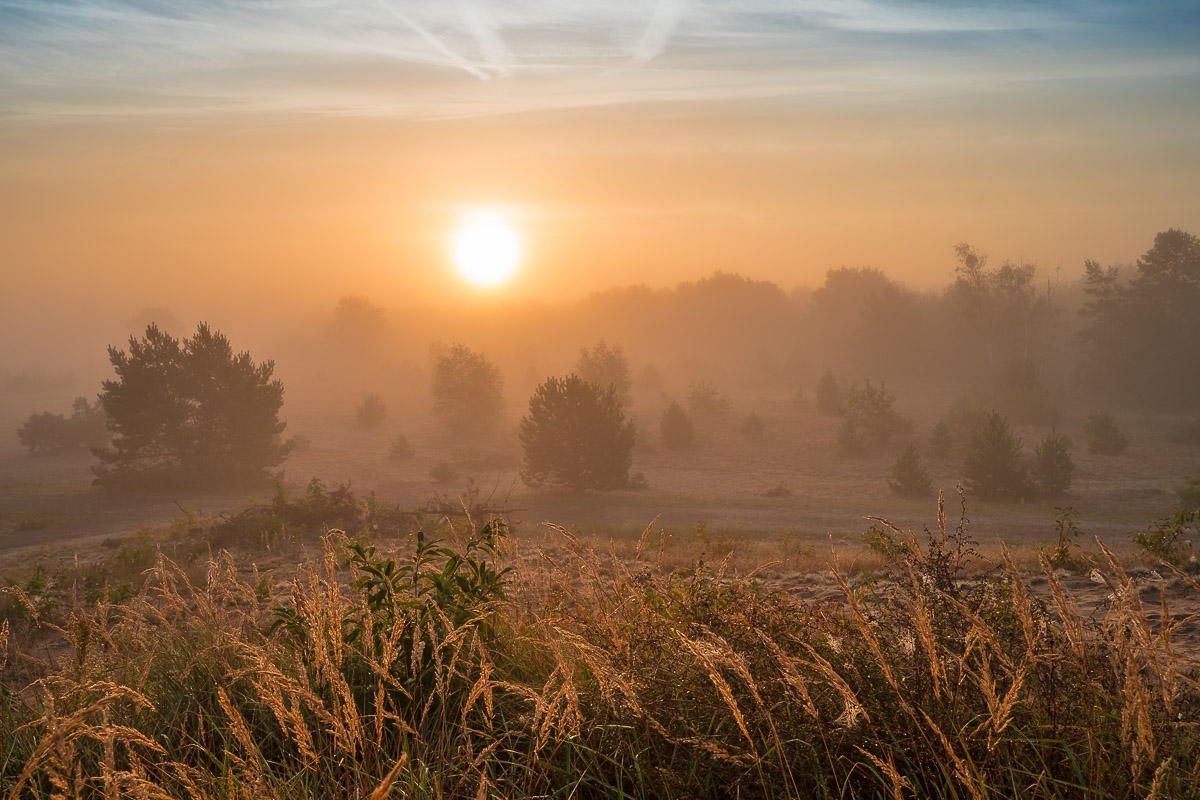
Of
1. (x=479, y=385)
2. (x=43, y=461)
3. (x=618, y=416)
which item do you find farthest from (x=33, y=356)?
(x=618, y=416)

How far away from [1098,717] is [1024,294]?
6023 centimetres

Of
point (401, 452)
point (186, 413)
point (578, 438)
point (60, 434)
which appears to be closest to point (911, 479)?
point (578, 438)

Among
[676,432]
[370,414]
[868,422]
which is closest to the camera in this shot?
[868,422]

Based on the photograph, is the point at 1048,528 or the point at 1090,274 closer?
the point at 1048,528

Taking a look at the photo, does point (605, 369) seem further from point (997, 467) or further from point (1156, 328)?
point (1156, 328)

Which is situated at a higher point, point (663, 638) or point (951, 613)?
point (951, 613)

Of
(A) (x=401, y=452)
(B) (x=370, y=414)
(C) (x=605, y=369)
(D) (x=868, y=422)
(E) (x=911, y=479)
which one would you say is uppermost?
(C) (x=605, y=369)

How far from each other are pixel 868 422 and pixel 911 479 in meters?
10.2

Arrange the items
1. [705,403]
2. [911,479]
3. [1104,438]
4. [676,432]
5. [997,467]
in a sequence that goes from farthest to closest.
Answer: [705,403] → [676,432] → [1104,438] → [911,479] → [997,467]

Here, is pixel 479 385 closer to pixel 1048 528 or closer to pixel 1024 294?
pixel 1048 528

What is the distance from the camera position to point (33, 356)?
4951 inches

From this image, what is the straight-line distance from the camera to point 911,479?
94.2 ft

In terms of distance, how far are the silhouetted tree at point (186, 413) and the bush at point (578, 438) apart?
12.5 m

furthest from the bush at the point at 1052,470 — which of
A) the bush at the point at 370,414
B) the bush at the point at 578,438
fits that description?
the bush at the point at 370,414
